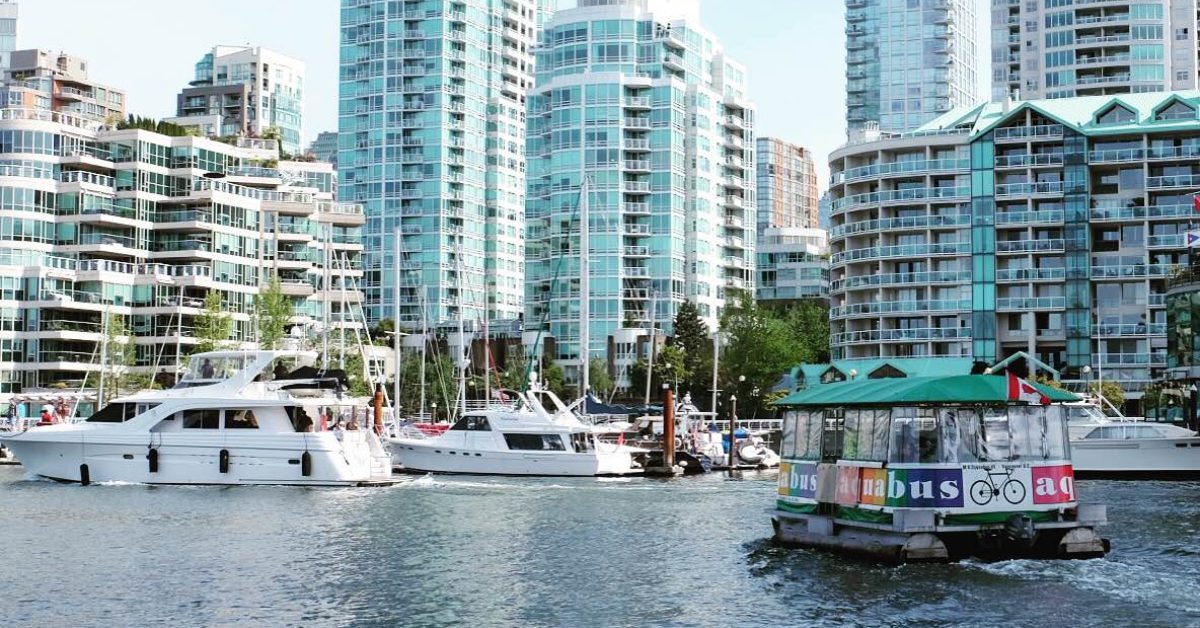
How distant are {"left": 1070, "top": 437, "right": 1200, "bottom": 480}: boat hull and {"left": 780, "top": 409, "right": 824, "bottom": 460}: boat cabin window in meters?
37.0

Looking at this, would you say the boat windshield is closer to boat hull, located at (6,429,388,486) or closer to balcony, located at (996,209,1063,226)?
boat hull, located at (6,429,388,486)

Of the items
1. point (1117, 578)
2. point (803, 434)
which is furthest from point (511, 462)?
point (1117, 578)

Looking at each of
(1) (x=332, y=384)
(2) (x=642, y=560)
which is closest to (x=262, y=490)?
(1) (x=332, y=384)

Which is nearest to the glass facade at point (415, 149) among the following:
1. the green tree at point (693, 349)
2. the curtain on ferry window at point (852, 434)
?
the green tree at point (693, 349)

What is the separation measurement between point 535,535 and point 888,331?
80848 millimetres

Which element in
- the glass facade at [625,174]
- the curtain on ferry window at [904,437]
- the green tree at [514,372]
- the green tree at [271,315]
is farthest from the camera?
the glass facade at [625,174]

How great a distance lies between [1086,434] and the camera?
251 feet

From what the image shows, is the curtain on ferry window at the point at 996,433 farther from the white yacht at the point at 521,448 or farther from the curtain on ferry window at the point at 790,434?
the white yacht at the point at 521,448

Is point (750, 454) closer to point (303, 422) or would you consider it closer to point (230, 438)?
point (303, 422)

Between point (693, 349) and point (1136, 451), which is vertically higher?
point (693, 349)

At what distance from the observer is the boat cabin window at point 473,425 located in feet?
247

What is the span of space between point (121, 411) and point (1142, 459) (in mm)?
46239

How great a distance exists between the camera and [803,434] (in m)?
41.6

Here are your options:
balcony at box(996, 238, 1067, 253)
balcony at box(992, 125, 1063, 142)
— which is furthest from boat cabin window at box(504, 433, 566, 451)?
balcony at box(992, 125, 1063, 142)
